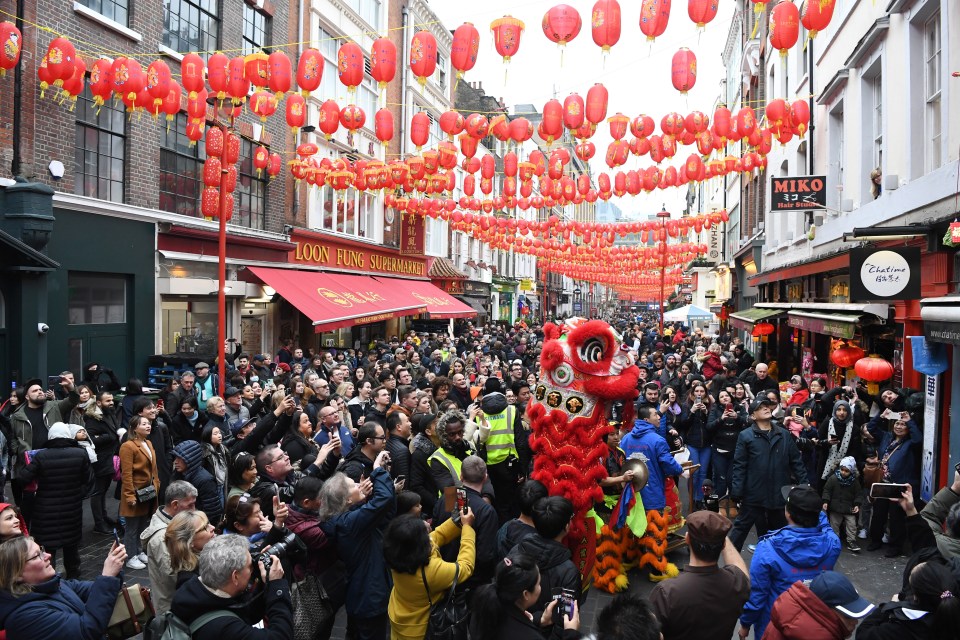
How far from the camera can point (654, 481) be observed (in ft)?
21.5

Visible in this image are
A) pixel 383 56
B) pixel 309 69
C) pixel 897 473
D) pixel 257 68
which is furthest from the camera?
pixel 309 69

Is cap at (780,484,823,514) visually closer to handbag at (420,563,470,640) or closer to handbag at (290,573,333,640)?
handbag at (420,563,470,640)

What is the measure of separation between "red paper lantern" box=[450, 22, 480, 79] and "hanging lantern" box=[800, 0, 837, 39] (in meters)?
4.04

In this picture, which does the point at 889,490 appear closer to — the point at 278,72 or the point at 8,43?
the point at 278,72

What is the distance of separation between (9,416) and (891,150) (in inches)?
480

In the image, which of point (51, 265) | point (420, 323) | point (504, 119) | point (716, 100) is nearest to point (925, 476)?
point (504, 119)

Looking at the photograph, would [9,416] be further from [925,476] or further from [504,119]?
[925,476]

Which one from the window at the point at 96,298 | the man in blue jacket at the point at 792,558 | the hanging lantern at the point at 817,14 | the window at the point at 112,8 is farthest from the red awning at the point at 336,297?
the man in blue jacket at the point at 792,558

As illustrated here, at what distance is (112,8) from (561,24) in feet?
32.9

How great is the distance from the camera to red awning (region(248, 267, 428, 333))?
655 inches

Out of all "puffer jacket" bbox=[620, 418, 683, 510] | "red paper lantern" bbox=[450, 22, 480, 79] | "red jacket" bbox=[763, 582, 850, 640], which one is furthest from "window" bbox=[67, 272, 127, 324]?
"red jacket" bbox=[763, 582, 850, 640]

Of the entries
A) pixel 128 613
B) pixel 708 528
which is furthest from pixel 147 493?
pixel 708 528

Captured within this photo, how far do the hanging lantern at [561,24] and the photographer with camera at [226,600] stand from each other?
7133mm

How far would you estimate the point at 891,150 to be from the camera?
375 inches
